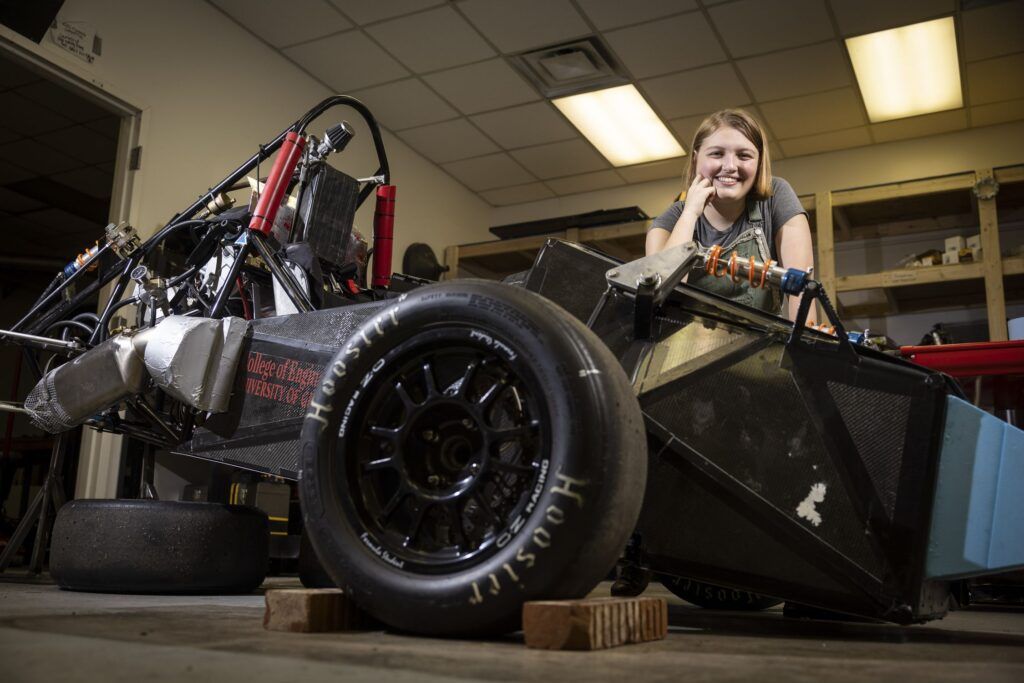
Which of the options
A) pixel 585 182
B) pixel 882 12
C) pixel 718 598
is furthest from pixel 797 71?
pixel 718 598

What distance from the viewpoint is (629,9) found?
5.34 metres

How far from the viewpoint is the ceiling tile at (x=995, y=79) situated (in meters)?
5.86

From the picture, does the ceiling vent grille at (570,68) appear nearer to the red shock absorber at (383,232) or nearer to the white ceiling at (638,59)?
the white ceiling at (638,59)

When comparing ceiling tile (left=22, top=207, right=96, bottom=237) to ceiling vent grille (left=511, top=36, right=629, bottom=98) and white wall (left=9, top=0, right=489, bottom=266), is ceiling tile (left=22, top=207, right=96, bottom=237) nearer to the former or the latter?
white wall (left=9, top=0, right=489, bottom=266)

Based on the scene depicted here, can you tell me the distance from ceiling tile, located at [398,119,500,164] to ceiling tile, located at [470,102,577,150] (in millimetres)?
129

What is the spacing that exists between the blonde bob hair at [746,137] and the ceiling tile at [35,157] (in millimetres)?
6582

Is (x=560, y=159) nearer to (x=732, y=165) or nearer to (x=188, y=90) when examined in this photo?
(x=188, y=90)

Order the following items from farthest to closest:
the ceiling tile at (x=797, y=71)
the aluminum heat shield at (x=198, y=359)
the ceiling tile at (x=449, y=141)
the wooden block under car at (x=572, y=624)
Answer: the ceiling tile at (x=449, y=141), the ceiling tile at (x=797, y=71), the aluminum heat shield at (x=198, y=359), the wooden block under car at (x=572, y=624)

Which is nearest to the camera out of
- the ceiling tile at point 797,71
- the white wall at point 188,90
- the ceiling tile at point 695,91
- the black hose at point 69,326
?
the black hose at point 69,326

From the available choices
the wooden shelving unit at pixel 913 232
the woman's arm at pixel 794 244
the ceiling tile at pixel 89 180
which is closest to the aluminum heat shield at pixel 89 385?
the woman's arm at pixel 794 244

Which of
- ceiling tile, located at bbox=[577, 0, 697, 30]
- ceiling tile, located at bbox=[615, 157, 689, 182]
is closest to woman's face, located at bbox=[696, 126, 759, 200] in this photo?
ceiling tile, located at bbox=[577, 0, 697, 30]

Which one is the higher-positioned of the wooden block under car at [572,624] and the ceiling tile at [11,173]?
the ceiling tile at [11,173]

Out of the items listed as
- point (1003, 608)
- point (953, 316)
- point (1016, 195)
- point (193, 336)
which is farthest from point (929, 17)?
point (193, 336)

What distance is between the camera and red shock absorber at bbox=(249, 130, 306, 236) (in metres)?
2.45
